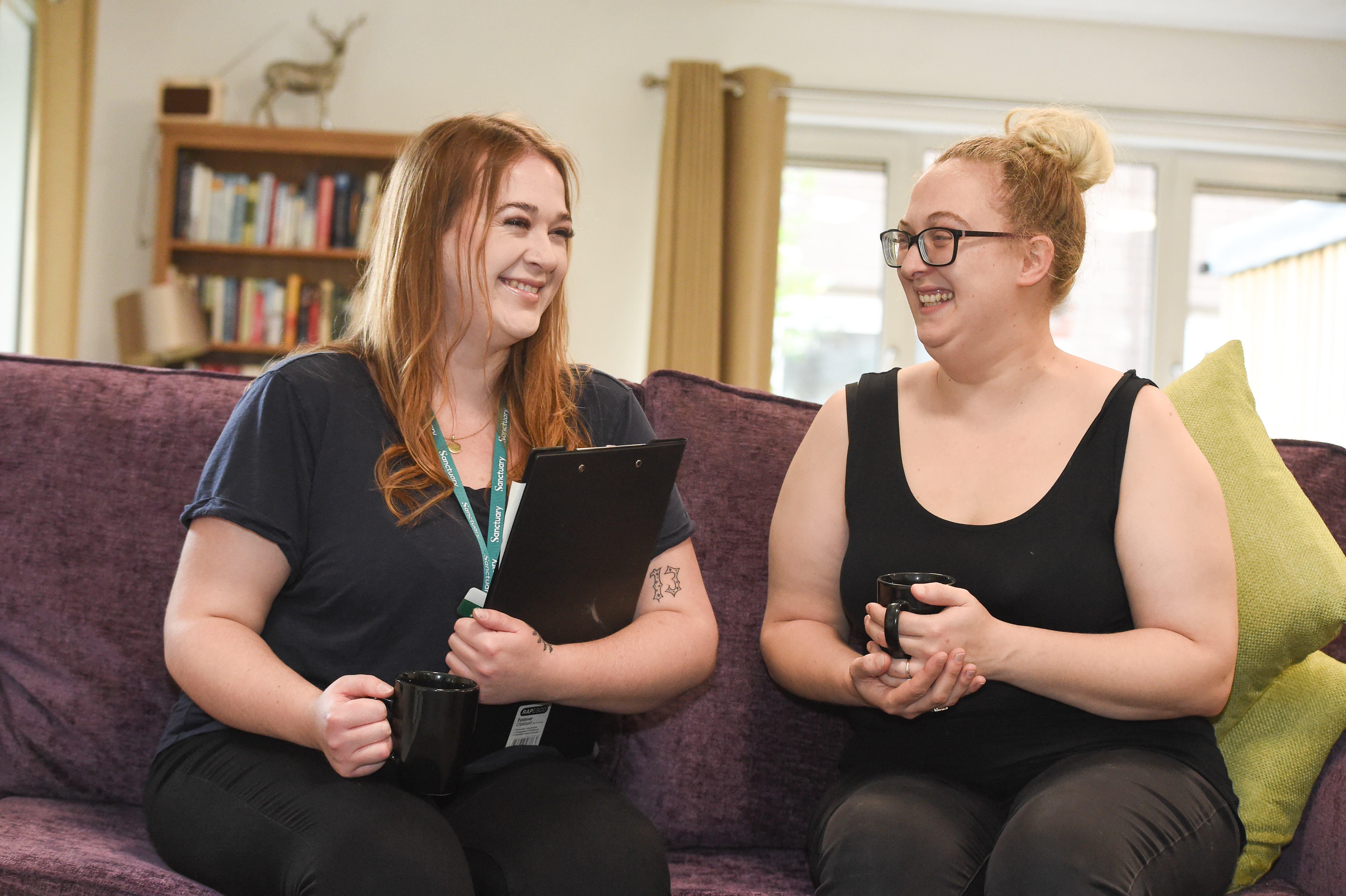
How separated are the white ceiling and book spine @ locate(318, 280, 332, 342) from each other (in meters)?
2.28

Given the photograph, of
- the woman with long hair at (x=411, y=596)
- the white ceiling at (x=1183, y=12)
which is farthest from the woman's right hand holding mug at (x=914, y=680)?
Result: the white ceiling at (x=1183, y=12)

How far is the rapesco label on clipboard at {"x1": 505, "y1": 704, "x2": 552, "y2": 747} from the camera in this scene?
122cm

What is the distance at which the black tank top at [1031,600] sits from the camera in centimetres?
122

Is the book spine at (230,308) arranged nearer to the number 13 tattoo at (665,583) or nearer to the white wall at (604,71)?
the white wall at (604,71)

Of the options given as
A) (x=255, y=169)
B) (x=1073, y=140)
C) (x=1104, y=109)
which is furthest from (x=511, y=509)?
(x=1104, y=109)

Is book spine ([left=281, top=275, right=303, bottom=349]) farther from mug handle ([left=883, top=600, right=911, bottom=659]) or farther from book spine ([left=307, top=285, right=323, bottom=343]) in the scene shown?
mug handle ([left=883, top=600, right=911, bottom=659])

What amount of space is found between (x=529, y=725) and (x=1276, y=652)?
2.97ft

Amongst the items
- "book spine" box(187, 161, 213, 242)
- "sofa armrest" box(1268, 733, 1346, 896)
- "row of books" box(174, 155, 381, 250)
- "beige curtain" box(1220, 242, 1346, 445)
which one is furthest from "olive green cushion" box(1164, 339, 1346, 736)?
"beige curtain" box(1220, 242, 1346, 445)

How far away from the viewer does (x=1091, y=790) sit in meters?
1.09

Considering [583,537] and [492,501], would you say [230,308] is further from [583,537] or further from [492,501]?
[583,537]

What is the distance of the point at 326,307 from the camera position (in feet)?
13.8

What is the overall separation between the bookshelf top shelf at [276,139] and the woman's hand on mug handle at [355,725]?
3404 millimetres

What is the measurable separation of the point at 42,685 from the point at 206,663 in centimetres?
44

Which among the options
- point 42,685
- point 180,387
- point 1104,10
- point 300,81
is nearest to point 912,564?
point 180,387
